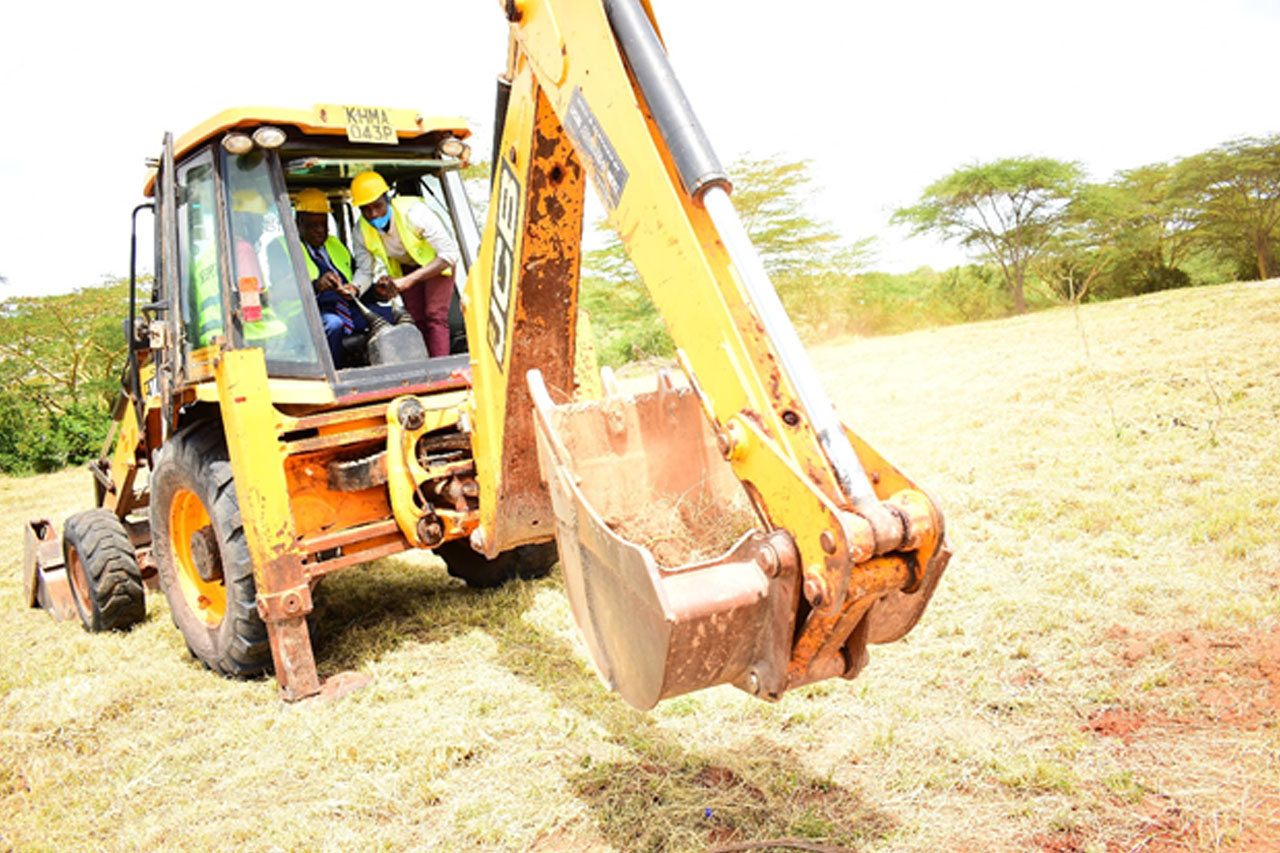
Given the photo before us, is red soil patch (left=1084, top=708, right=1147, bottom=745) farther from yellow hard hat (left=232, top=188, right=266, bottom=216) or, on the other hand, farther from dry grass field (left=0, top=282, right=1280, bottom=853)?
yellow hard hat (left=232, top=188, right=266, bottom=216)

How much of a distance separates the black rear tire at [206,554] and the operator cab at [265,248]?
40 centimetres

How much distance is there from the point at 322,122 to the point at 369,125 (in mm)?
226

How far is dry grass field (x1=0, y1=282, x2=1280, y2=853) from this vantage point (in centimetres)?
269

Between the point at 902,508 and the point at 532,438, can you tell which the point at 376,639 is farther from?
the point at 902,508

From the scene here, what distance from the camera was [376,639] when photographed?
4.55 metres

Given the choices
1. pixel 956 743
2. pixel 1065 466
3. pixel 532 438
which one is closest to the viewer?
pixel 956 743

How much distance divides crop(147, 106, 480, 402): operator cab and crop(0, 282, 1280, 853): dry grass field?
1.33 metres

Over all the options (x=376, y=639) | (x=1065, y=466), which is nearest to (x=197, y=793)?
(x=376, y=639)

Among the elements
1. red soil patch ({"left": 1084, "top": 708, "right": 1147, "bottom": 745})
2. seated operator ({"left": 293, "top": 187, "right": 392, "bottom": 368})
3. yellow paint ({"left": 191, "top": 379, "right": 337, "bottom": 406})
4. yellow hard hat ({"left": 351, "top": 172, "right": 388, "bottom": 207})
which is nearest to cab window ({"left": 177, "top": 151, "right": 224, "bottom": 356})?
yellow paint ({"left": 191, "top": 379, "right": 337, "bottom": 406})

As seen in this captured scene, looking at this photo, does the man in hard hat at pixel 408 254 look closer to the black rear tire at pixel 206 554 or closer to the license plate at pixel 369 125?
the license plate at pixel 369 125

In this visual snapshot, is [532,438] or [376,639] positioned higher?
[532,438]

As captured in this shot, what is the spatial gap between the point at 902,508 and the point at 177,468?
3.79m

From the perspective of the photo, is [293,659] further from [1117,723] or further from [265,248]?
[1117,723]

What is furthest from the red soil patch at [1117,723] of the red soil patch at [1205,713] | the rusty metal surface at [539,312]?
the rusty metal surface at [539,312]
